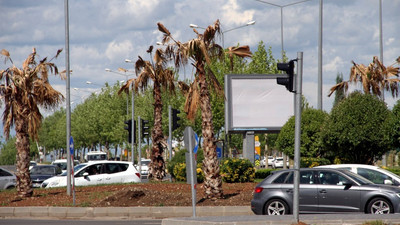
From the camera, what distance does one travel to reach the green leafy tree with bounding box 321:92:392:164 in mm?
34250

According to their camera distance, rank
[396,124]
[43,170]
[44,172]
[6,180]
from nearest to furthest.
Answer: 1. [396,124]
2. [6,180]
3. [44,172]
4. [43,170]

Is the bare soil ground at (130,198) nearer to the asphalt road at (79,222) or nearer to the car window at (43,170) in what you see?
the asphalt road at (79,222)

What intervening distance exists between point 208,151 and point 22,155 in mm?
7144

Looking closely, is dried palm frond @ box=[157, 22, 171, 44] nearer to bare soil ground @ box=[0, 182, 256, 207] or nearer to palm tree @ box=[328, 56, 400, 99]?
bare soil ground @ box=[0, 182, 256, 207]

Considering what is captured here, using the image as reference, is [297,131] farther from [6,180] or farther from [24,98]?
[6,180]

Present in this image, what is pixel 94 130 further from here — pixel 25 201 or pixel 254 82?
pixel 25 201

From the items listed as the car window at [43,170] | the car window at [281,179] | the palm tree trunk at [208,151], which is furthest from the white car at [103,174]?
the car window at [281,179]

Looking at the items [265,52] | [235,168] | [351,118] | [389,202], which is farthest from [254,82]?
[389,202]

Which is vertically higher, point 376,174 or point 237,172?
point 376,174

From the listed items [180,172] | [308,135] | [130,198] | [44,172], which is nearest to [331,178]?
[130,198]

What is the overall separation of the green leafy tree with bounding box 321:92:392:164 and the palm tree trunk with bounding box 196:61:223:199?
12907 millimetres

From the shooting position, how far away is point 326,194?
17844 millimetres

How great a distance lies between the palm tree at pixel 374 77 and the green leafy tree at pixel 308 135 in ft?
14.3

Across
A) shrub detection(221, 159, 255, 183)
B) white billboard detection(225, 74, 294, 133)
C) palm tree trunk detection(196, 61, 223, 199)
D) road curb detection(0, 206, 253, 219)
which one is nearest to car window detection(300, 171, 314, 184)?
road curb detection(0, 206, 253, 219)
